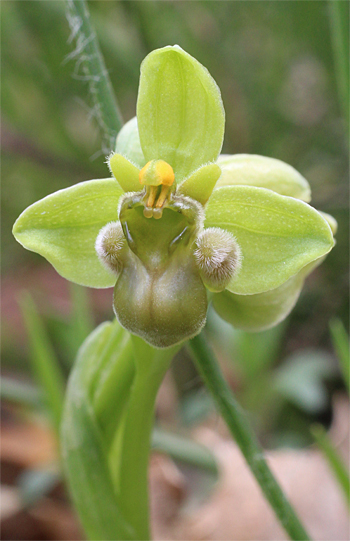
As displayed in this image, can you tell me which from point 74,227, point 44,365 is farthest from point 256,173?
point 44,365

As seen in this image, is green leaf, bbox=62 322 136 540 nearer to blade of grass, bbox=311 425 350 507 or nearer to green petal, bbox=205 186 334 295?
green petal, bbox=205 186 334 295

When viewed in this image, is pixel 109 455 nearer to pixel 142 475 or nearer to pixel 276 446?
pixel 142 475

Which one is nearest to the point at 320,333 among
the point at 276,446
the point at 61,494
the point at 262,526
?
the point at 276,446

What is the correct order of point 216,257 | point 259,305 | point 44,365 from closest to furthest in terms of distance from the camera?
point 216,257 < point 259,305 < point 44,365

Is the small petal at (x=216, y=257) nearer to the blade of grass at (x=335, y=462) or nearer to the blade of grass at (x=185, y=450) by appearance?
the blade of grass at (x=335, y=462)

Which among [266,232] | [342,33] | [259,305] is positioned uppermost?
[342,33]

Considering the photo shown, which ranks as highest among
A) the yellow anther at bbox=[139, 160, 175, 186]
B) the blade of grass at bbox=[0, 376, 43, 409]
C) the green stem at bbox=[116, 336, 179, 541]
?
the yellow anther at bbox=[139, 160, 175, 186]

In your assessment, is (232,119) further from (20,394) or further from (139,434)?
(139,434)

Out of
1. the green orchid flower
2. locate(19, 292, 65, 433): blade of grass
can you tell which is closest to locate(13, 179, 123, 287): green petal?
the green orchid flower
